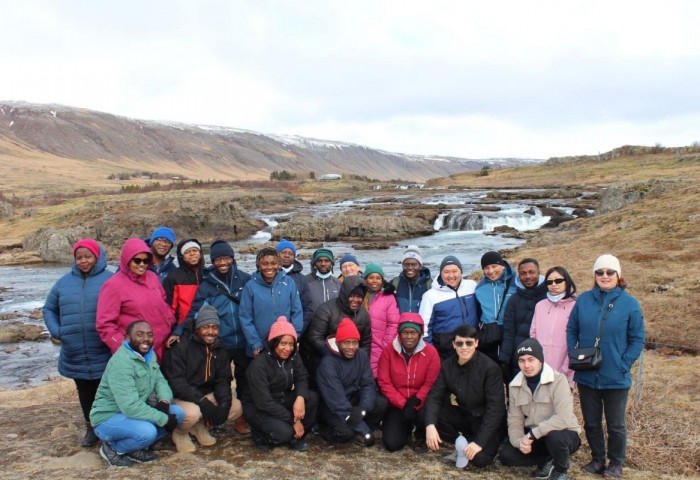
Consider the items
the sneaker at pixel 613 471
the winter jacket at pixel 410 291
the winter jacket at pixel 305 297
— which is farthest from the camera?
the winter jacket at pixel 305 297

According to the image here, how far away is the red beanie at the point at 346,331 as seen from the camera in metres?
6.14

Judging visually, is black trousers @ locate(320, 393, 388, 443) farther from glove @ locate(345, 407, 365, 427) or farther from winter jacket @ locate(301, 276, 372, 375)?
winter jacket @ locate(301, 276, 372, 375)

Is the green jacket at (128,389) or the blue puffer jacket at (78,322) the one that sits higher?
the blue puffer jacket at (78,322)

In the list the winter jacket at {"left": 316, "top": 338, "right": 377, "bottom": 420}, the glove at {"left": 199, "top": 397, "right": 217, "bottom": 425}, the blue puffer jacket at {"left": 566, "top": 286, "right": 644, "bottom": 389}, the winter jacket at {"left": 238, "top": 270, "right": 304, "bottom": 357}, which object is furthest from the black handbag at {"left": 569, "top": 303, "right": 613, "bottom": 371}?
the glove at {"left": 199, "top": 397, "right": 217, "bottom": 425}

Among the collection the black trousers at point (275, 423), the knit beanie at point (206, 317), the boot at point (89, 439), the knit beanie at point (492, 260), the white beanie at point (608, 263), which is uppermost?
the white beanie at point (608, 263)

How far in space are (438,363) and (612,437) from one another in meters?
2.06

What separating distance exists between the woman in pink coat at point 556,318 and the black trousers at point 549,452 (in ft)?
3.00

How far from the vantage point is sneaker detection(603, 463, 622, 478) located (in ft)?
18.0

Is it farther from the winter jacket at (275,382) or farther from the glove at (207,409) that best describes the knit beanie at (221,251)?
the glove at (207,409)

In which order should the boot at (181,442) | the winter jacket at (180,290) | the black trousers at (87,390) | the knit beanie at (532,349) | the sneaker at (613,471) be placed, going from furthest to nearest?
1. the winter jacket at (180,290)
2. the black trousers at (87,390)
3. the boot at (181,442)
4. the sneaker at (613,471)
5. the knit beanie at (532,349)

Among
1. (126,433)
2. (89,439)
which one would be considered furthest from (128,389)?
(89,439)

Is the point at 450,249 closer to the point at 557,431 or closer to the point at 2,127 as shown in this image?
the point at 557,431

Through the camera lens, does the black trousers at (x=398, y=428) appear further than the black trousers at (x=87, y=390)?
No

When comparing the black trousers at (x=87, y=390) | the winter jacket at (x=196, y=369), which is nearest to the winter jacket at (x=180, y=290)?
the winter jacket at (x=196, y=369)
